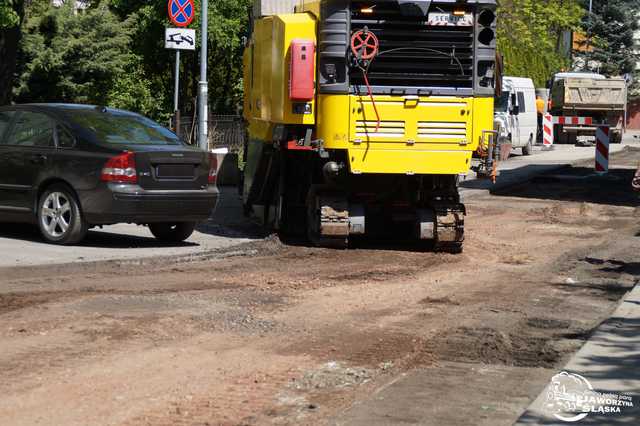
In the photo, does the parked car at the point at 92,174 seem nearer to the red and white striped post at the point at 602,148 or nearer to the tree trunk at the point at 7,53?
the tree trunk at the point at 7,53

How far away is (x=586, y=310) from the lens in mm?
10664

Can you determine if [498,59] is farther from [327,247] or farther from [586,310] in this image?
[586,310]

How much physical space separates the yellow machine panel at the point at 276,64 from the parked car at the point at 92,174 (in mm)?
1125

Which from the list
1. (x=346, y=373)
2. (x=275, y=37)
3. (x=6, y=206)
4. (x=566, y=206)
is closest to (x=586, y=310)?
(x=346, y=373)

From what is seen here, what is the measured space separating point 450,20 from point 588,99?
117ft

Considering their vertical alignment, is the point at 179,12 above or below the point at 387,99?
above

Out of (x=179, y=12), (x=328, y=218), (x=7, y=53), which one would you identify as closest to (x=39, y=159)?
(x=328, y=218)

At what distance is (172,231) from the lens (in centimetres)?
1523

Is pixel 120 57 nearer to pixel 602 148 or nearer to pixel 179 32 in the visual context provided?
pixel 179 32

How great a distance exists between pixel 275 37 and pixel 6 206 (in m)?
3.81
